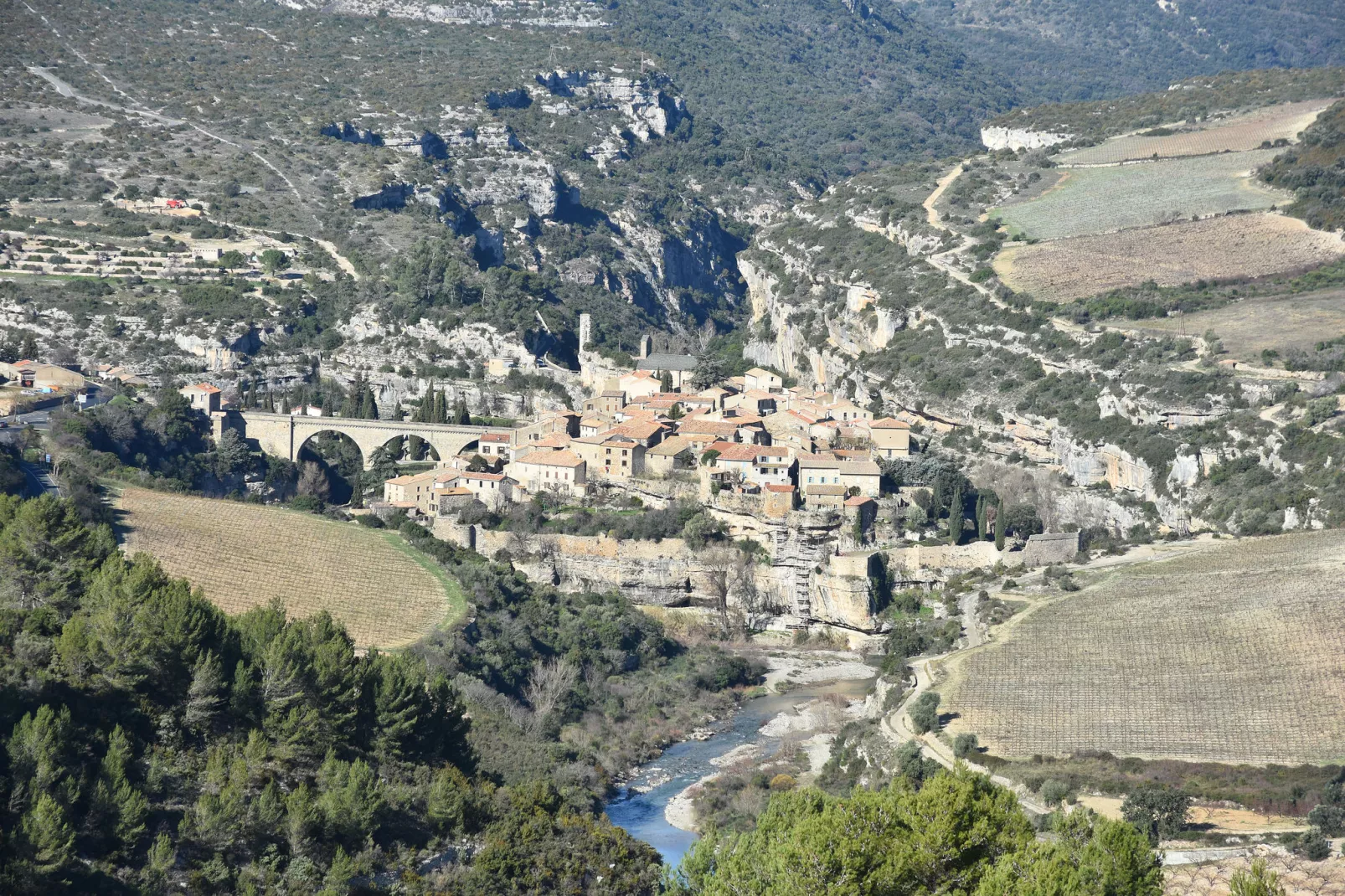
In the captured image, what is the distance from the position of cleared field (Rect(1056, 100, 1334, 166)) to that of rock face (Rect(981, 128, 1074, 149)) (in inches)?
134

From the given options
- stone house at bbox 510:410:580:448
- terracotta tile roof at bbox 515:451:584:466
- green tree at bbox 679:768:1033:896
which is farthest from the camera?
stone house at bbox 510:410:580:448

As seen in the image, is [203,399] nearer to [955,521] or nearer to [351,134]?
[955,521]

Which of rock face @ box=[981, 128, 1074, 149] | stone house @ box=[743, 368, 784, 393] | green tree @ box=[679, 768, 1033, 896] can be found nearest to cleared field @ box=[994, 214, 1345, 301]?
stone house @ box=[743, 368, 784, 393]

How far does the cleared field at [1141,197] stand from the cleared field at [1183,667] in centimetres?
4174

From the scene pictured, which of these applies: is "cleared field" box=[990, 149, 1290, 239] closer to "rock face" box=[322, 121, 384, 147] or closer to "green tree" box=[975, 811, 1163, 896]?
"rock face" box=[322, 121, 384, 147]

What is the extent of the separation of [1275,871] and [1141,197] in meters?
70.3

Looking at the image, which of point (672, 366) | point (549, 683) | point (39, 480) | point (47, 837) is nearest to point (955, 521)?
point (549, 683)

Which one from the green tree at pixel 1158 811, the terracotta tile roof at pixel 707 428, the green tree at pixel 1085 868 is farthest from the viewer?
the terracotta tile roof at pixel 707 428

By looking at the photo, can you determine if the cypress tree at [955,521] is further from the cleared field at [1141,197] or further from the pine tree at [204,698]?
the cleared field at [1141,197]

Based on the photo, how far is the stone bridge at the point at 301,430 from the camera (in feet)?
254

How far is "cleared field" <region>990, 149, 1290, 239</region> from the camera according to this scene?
9862cm

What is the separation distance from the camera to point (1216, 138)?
114 meters

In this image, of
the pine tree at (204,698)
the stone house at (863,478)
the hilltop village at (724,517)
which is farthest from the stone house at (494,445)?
the pine tree at (204,698)

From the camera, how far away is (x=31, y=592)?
139 ft
